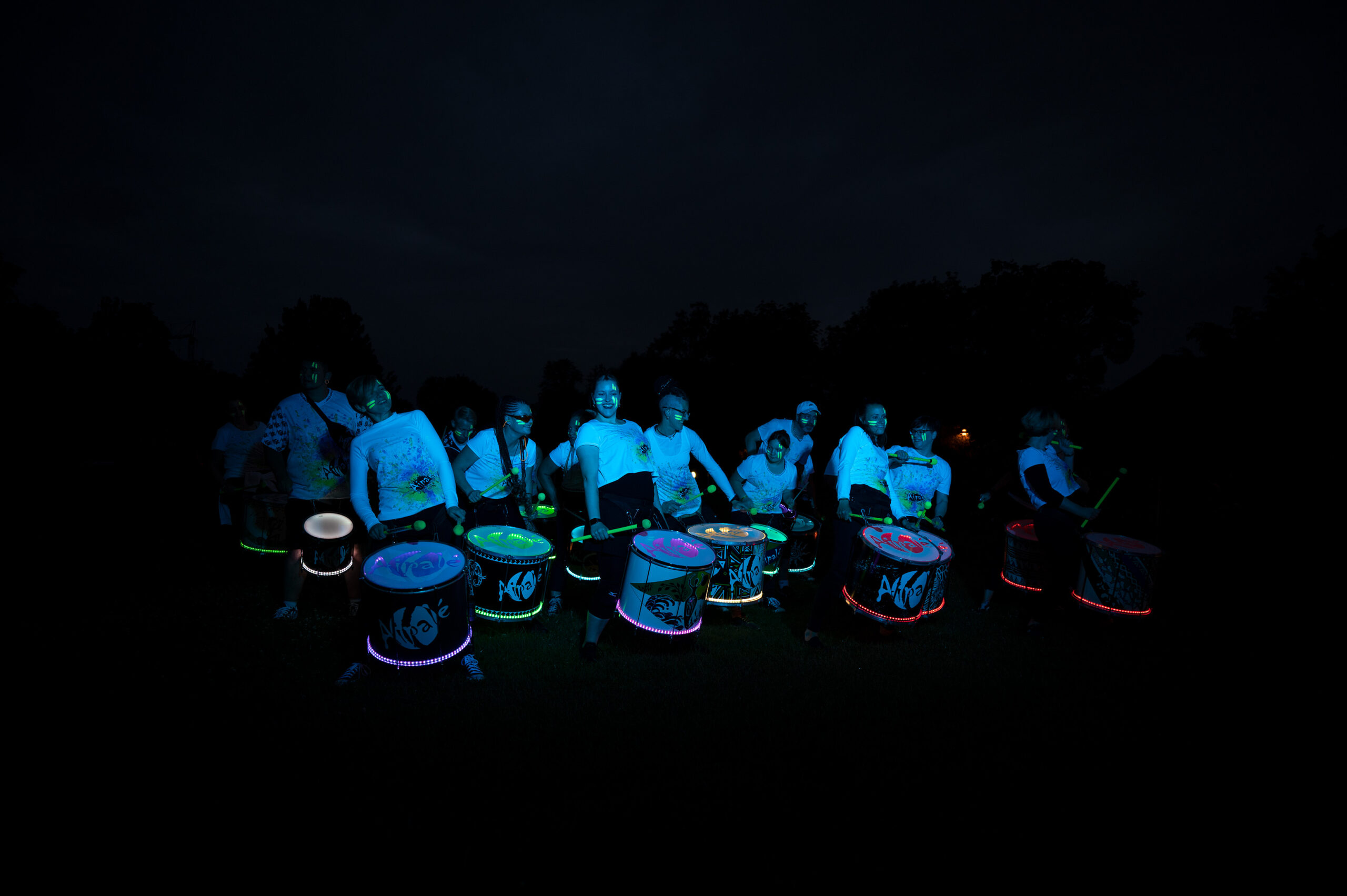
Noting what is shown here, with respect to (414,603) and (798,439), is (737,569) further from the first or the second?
(414,603)

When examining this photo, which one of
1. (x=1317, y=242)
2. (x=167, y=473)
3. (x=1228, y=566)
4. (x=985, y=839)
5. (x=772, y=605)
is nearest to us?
(x=985, y=839)

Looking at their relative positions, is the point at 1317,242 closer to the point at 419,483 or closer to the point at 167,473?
the point at 419,483

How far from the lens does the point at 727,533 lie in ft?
17.3

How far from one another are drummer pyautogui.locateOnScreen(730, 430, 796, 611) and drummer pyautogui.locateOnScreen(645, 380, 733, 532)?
1.31 m

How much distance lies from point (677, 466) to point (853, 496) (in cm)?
157

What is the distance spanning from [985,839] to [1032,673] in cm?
230

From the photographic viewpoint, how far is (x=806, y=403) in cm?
700

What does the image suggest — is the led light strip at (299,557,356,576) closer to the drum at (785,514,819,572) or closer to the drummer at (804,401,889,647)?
the drummer at (804,401,889,647)

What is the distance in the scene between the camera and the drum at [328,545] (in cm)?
480

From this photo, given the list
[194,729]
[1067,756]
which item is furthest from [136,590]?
[1067,756]

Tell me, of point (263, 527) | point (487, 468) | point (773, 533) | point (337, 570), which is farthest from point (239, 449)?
point (773, 533)

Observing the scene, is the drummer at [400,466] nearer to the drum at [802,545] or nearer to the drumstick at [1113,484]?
the drum at [802,545]

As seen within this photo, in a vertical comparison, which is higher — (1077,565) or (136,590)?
(1077,565)

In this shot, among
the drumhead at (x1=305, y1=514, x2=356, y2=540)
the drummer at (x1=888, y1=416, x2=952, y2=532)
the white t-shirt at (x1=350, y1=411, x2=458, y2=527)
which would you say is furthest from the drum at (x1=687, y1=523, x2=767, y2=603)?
the drumhead at (x1=305, y1=514, x2=356, y2=540)
